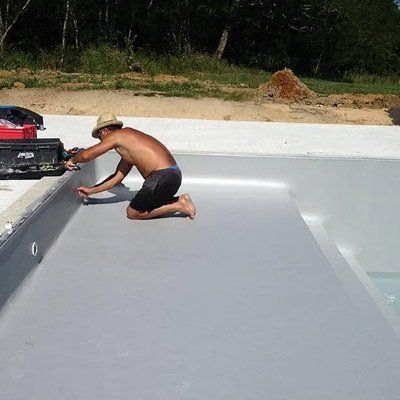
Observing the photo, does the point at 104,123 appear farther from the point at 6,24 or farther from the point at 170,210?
the point at 6,24

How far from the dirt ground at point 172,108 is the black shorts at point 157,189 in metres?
7.09

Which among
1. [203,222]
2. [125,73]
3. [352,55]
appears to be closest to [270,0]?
[352,55]

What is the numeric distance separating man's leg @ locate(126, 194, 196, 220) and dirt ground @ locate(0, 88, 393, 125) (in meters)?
6.99

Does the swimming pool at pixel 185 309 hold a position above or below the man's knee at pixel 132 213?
above

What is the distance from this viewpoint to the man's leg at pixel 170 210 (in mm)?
4121

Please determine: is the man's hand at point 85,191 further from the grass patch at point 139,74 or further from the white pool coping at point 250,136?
the grass patch at point 139,74

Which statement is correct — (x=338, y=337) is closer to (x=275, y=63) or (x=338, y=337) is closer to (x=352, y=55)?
(x=275, y=63)

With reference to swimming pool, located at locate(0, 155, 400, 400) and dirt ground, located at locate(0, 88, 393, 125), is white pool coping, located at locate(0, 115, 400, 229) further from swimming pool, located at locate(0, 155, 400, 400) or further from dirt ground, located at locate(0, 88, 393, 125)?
swimming pool, located at locate(0, 155, 400, 400)

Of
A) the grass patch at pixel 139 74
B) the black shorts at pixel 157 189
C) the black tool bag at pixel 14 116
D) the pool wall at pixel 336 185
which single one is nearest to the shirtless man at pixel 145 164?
the black shorts at pixel 157 189

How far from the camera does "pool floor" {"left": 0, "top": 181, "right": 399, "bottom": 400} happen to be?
223 centimetres

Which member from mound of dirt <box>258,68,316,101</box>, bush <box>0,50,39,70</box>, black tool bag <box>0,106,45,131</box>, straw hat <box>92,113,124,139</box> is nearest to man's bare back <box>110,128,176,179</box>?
straw hat <box>92,113,124,139</box>

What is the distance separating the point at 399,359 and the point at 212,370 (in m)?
0.88

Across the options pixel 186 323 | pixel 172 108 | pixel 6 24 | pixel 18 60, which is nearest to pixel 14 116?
pixel 186 323

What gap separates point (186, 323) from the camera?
2.69 metres
